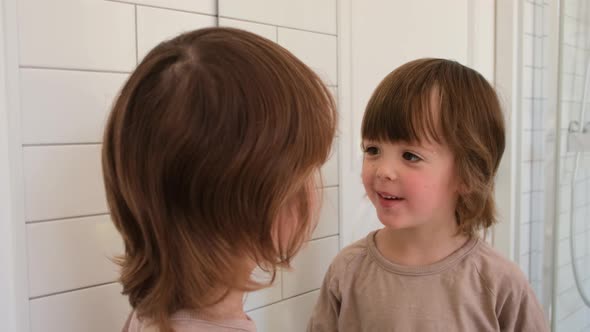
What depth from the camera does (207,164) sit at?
1.83ft

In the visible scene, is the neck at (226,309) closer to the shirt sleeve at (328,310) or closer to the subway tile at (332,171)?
the shirt sleeve at (328,310)

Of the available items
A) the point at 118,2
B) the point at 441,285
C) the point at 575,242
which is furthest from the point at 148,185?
the point at 575,242

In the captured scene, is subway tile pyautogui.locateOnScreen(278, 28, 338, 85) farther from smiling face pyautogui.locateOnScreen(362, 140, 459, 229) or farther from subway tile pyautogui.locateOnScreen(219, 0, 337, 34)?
smiling face pyautogui.locateOnScreen(362, 140, 459, 229)

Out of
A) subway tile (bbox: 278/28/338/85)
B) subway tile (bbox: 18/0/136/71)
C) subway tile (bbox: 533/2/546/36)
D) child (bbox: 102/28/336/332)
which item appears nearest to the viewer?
child (bbox: 102/28/336/332)

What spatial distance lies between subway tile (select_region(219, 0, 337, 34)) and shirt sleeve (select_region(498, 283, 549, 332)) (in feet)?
Result: 2.26

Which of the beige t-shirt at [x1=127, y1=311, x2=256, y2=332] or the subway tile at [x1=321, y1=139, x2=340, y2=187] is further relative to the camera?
the subway tile at [x1=321, y1=139, x2=340, y2=187]

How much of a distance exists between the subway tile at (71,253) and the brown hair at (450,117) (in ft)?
1.69

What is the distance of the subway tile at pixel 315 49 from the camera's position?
1119 mm

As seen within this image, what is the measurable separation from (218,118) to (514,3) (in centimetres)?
137

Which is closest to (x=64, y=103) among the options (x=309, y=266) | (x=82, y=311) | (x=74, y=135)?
(x=74, y=135)

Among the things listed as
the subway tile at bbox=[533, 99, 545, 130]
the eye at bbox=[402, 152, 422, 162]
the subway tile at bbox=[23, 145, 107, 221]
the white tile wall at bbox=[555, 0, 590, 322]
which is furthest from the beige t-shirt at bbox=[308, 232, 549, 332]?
the subway tile at bbox=[533, 99, 545, 130]

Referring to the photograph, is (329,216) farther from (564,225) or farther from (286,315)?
(564,225)

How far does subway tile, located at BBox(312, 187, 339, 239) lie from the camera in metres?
1.19

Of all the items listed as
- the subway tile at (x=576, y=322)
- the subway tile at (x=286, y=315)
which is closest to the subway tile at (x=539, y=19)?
the subway tile at (x=576, y=322)
